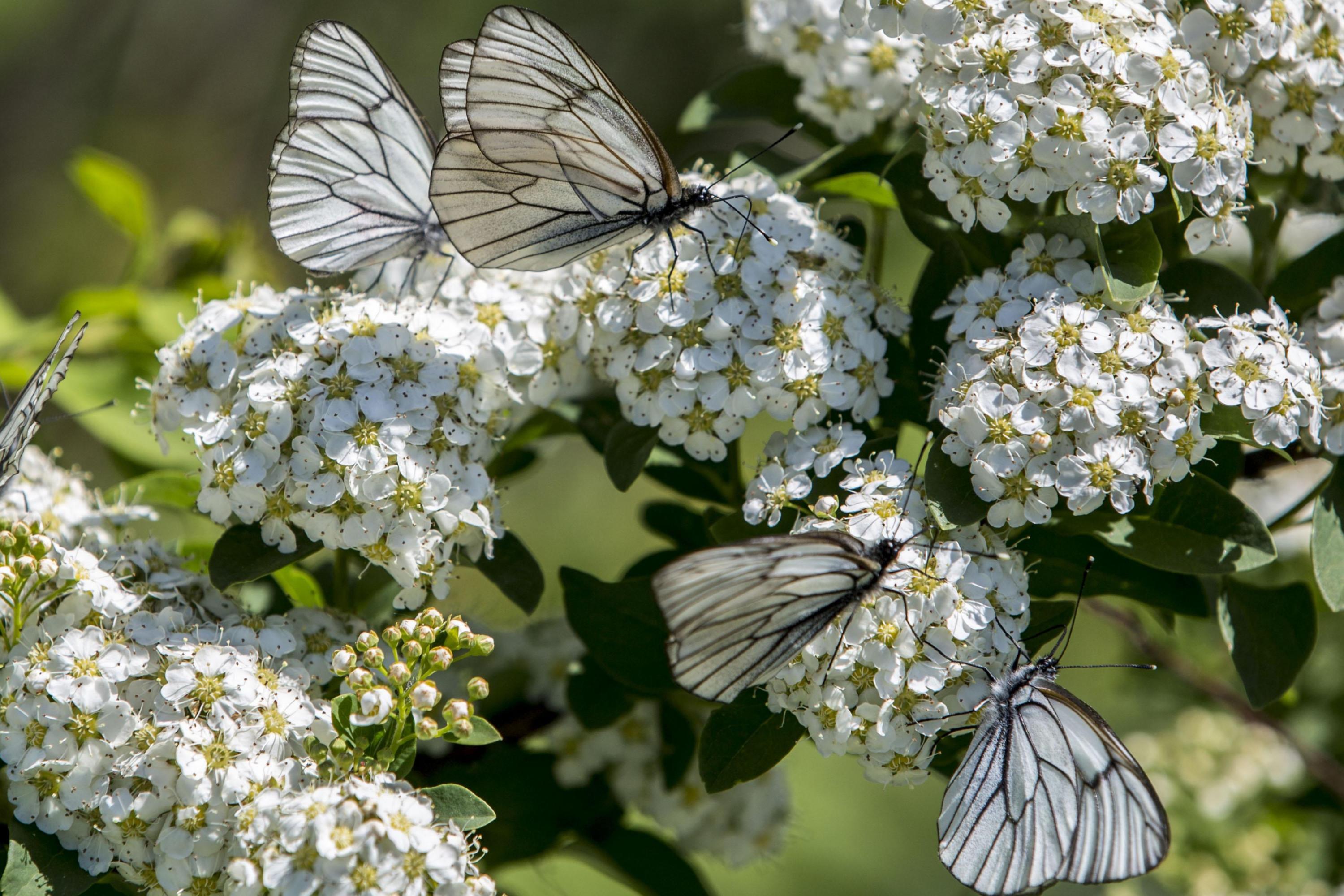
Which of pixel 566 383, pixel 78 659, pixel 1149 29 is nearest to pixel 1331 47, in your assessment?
pixel 1149 29

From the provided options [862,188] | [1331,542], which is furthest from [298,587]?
[1331,542]

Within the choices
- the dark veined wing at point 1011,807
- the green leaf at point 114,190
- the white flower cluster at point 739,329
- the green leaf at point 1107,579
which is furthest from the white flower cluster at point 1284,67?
the green leaf at point 114,190

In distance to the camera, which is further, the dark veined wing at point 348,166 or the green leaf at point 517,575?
the dark veined wing at point 348,166

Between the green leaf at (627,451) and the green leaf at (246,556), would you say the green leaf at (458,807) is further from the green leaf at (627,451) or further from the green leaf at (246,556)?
the green leaf at (627,451)

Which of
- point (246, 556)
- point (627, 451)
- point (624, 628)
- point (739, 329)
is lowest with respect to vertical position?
point (624, 628)

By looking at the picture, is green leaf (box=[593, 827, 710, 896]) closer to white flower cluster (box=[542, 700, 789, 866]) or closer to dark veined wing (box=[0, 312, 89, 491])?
white flower cluster (box=[542, 700, 789, 866])

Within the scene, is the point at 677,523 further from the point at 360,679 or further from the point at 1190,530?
the point at 1190,530
